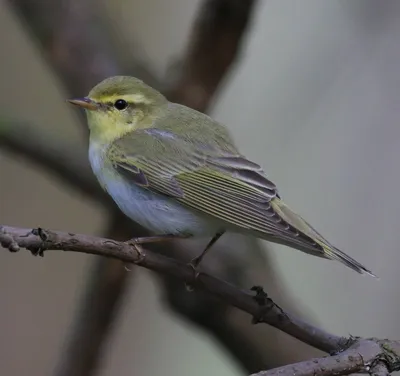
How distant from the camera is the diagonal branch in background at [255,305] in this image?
1.51 m

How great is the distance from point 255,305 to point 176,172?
737mm

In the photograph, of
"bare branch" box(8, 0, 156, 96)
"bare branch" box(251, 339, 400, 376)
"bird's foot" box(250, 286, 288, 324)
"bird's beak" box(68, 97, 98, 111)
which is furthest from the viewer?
"bare branch" box(8, 0, 156, 96)

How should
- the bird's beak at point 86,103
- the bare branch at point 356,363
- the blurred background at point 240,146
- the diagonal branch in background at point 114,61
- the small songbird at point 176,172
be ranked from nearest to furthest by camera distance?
1. the bare branch at point 356,363
2. the small songbird at point 176,172
3. the bird's beak at point 86,103
4. the diagonal branch in background at point 114,61
5. the blurred background at point 240,146

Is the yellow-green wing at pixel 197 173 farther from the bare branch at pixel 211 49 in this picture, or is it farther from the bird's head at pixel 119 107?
the bare branch at pixel 211 49

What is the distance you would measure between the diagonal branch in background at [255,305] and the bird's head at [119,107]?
2.87ft

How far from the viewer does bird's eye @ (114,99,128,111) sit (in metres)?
2.81

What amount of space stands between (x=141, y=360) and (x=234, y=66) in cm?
301

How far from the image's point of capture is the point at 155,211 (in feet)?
8.34

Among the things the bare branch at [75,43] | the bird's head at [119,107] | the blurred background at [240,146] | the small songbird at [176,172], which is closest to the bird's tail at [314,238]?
the small songbird at [176,172]

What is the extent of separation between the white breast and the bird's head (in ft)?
0.81

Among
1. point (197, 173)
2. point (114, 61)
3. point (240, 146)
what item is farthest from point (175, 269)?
point (240, 146)

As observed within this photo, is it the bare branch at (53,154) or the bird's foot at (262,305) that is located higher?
the bare branch at (53,154)

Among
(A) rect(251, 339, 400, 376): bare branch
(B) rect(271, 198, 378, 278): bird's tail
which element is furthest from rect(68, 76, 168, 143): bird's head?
(A) rect(251, 339, 400, 376): bare branch

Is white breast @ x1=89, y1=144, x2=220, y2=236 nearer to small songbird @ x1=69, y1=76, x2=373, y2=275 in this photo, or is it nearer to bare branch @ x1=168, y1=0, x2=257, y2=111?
small songbird @ x1=69, y1=76, x2=373, y2=275
